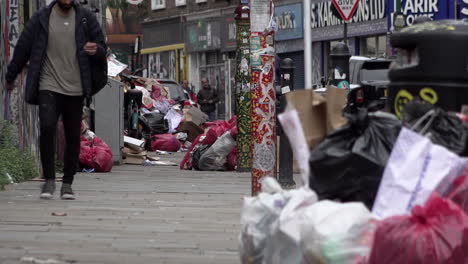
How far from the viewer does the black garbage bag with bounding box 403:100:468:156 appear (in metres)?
5.52

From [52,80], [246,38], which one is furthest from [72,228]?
[246,38]

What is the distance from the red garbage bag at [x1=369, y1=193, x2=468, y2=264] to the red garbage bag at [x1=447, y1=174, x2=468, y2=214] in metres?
0.24

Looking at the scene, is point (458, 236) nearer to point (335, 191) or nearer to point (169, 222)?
point (335, 191)

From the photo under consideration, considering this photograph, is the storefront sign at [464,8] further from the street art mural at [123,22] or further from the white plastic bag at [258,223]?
the street art mural at [123,22]

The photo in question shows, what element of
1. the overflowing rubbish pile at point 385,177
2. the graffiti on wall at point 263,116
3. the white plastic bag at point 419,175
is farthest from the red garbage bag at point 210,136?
the white plastic bag at point 419,175

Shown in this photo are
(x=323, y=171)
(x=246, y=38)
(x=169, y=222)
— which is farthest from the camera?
(x=246, y=38)

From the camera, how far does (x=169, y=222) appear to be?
9.23 m

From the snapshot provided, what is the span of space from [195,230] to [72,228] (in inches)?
33.1

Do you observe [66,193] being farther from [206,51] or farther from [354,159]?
[206,51]

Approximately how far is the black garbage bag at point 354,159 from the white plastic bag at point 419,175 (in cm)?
18

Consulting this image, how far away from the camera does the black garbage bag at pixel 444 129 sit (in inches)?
217

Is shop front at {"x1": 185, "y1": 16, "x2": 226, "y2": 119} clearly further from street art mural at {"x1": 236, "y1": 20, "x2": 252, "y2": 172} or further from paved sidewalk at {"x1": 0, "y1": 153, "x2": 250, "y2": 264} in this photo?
paved sidewalk at {"x1": 0, "y1": 153, "x2": 250, "y2": 264}

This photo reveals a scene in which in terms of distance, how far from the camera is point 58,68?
11.1 meters

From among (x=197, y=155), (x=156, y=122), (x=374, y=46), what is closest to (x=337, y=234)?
(x=197, y=155)
